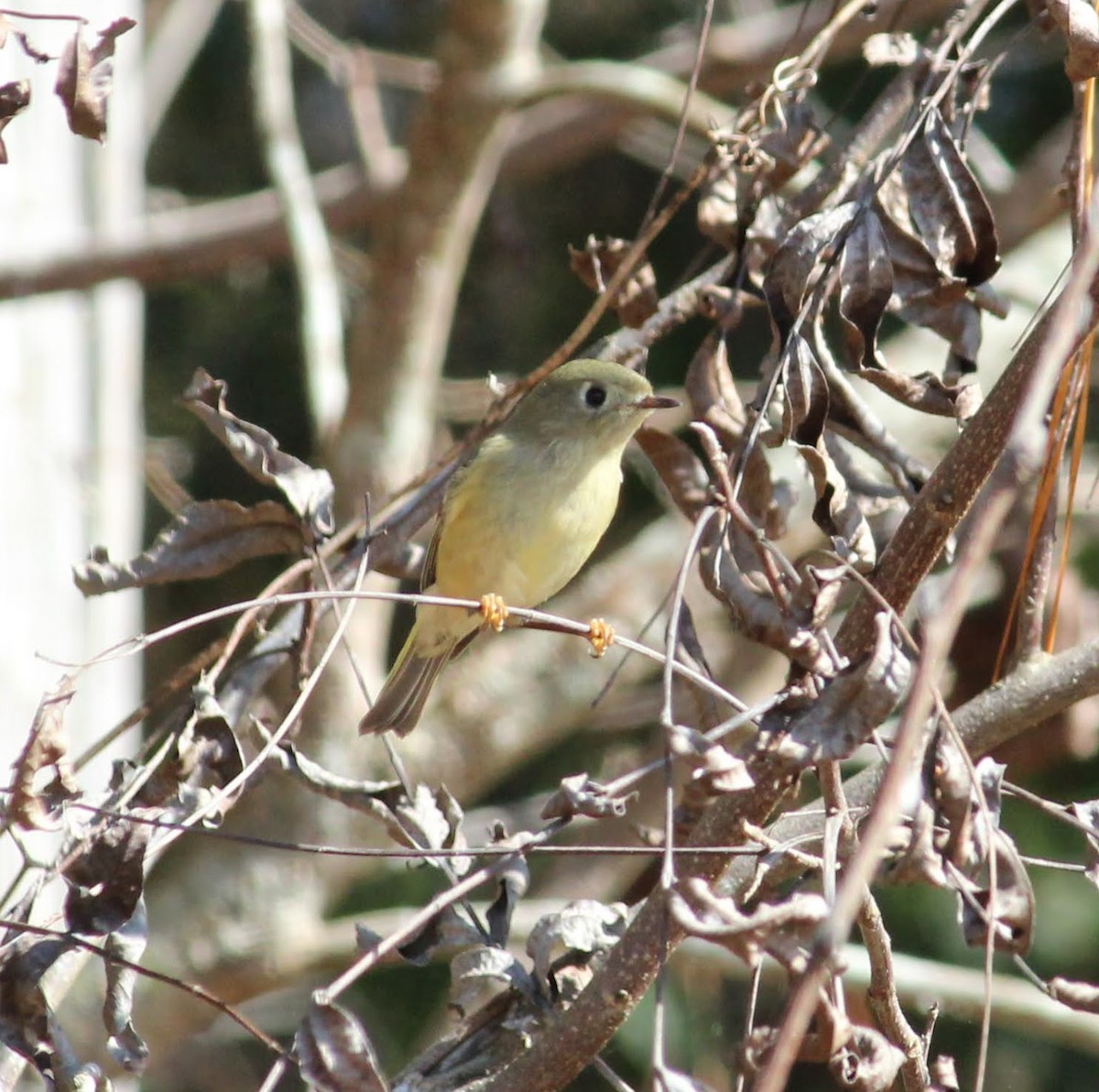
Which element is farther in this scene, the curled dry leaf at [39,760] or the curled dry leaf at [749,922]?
the curled dry leaf at [39,760]

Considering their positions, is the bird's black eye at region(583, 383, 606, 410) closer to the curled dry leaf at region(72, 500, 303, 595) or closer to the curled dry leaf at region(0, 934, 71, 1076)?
the curled dry leaf at region(72, 500, 303, 595)

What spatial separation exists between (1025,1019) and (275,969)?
2.25 metres

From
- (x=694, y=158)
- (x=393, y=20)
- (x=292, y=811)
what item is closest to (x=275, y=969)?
(x=292, y=811)

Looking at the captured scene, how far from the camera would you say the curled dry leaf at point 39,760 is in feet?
5.49

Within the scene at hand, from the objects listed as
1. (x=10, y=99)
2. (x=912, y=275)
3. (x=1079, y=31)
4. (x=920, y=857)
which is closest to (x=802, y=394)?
(x=912, y=275)

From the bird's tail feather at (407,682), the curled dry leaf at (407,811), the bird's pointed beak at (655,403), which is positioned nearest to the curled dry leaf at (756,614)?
the curled dry leaf at (407,811)

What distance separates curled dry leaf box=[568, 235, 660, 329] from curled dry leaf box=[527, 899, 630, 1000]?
0.99 meters

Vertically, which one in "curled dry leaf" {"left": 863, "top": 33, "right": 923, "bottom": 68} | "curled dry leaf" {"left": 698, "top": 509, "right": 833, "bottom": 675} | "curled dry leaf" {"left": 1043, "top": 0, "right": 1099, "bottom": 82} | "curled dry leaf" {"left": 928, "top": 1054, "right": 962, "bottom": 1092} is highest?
"curled dry leaf" {"left": 863, "top": 33, "right": 923, "bottom": 68}

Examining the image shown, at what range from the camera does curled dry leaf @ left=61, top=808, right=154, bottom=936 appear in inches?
67.8

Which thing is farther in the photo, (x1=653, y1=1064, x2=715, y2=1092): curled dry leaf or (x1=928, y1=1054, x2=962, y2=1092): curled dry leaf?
(x1=928, y1=1054, x2=962, y2=1092): curled dry leaf

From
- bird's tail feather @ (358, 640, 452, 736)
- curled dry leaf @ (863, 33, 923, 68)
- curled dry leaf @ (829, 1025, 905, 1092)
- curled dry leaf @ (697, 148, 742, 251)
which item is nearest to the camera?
curled dry leaf @ (829, 1025, 905, 1092)

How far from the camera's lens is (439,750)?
5375 millimetres

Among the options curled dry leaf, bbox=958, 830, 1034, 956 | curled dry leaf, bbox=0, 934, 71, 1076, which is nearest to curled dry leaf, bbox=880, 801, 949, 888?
curled dry leaf, bbox=958, 830, 1034, 956

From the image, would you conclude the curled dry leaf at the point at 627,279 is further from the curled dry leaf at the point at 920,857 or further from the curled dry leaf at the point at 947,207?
the curled dry leaf at the point at 920,857
